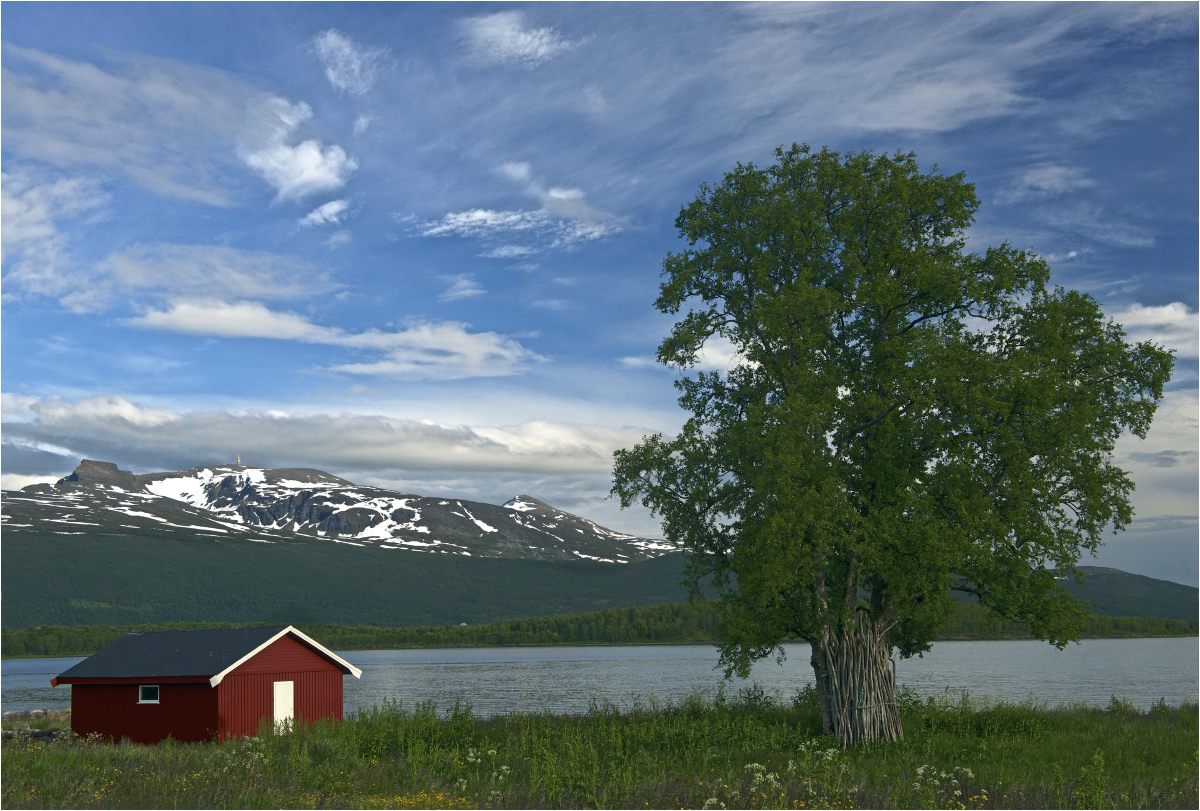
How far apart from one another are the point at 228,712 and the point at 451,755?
15.4 m

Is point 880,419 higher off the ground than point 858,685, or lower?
higher

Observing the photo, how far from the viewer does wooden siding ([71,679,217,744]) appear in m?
32.8

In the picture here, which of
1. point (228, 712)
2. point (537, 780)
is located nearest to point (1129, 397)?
point (537, 780)

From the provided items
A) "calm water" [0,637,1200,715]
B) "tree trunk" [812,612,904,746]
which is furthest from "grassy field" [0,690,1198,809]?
"calm water" [0,637,1200,715]

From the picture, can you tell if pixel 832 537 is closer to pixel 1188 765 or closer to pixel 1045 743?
pixel 1045 743

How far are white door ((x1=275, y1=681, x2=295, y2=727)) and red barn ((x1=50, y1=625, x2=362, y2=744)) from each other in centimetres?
4

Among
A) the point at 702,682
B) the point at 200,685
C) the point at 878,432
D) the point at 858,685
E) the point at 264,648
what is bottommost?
the point at 702,682

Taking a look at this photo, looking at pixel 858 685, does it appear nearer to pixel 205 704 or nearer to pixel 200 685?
pixel 205 704

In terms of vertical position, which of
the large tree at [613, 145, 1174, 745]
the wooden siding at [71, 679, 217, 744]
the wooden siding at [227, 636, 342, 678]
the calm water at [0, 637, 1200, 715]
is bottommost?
the calm water at [0, 637, 1200, 715]

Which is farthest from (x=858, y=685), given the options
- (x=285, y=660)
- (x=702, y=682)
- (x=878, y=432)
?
(x=702, y=682)

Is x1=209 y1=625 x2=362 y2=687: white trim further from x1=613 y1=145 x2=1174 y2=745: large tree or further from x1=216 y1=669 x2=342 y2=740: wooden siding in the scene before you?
x1=613 y1=145 x2=1174 y2=745: large tree

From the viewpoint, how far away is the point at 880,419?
25.8 meters

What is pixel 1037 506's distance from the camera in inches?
960

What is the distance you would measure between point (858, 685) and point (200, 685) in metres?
23.0
